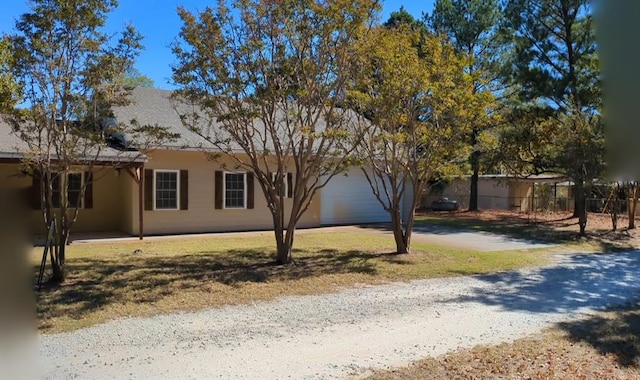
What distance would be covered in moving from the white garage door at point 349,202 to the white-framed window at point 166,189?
18.3 ft

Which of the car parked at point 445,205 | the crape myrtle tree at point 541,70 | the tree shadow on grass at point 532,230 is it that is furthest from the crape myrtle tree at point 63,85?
the car parked at point 445,205

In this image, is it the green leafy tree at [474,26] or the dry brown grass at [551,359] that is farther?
the green leafy tree at [474,26]

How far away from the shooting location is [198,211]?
15.7m

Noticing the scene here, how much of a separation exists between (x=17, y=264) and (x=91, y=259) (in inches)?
226

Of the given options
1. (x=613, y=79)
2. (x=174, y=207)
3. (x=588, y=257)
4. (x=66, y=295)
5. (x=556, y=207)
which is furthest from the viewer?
(x=556, y=207)

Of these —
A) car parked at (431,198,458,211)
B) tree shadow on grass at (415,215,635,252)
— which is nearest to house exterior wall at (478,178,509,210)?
car parked at (431,198,458,211)

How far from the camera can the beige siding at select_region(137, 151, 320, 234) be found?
14.9 meters

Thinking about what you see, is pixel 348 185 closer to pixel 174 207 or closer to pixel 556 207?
pixel 174 207

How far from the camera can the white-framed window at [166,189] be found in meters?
15.0

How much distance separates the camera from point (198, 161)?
51.2 feet

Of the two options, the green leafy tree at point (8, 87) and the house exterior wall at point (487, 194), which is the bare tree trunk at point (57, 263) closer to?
the green leafy tree at point (8, 87)

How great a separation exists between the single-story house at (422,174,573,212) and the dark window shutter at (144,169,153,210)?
19.3m

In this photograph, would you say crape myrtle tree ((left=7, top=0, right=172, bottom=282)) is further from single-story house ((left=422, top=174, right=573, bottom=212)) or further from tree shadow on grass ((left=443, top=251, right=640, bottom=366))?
single-story house ((left=422, top=174, right=573, bottom=212))

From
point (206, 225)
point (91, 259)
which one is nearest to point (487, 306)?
point (91, 259)
